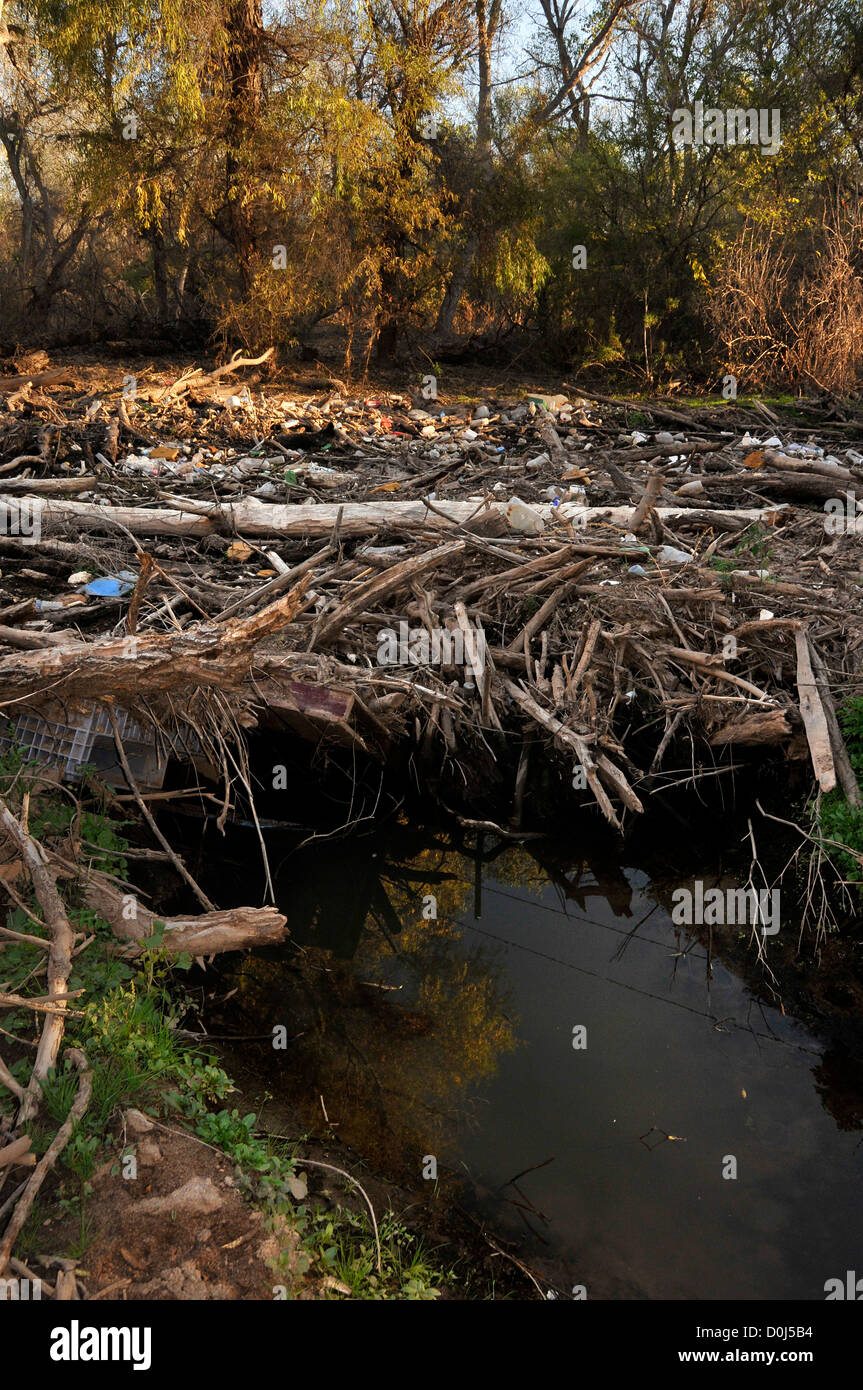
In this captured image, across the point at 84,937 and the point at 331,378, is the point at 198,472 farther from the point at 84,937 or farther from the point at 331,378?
the point at 331,378

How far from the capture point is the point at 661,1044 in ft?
12.9

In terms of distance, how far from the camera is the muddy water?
10.2 ft

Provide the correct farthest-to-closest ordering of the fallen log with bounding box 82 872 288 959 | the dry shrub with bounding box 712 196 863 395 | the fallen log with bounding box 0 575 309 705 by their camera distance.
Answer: the dry shrub with bounding box 712 196 863 395 < the fallen log with bounding box 82 872 288 959 < the fallen log with bounding box 0 575 309 705

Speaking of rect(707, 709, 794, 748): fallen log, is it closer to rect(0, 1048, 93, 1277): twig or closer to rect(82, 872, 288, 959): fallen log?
rect(82, 872, 288, 959): fallen log

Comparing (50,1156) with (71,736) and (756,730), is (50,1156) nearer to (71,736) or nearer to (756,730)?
(71,736)

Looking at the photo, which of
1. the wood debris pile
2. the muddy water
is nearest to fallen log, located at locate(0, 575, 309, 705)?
the wood debris pile

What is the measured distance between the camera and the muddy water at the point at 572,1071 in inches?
122

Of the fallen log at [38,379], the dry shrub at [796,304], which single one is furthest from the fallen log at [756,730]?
the fallen log at [38,379]

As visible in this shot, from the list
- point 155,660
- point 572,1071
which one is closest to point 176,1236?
point 572,1071

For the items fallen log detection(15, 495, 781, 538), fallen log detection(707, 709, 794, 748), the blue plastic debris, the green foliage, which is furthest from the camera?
fallen log detection(15, 495, 781, 538)

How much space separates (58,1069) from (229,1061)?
76 centimetres

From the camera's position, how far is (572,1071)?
12.5 ft
